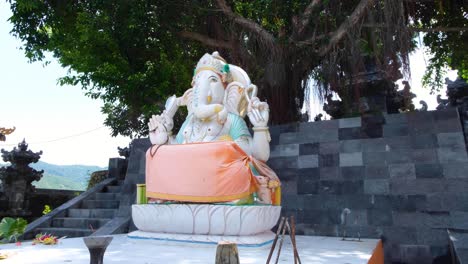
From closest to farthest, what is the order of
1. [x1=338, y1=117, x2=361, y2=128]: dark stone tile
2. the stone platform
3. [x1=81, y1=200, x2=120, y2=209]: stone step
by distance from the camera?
the stone platform
[x1=338, y1=117, x2=361, y2=128]: dark stone tile
[x1=81, y1=200, x2=120, y2=209]: stone step

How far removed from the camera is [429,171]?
4879mm

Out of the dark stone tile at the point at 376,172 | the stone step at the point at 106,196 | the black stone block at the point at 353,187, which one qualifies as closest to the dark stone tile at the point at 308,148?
the black stone block at the point at 353,187

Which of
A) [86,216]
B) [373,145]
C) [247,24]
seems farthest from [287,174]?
[86,216]

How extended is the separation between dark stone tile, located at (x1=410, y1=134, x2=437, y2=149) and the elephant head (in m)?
2.43

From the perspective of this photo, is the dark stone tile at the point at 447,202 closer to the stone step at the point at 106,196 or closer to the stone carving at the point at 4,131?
the stone step at the point at 106,196

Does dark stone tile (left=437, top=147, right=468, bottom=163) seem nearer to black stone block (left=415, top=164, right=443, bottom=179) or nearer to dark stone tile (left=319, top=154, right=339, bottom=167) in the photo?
black stone block (left=415, top=164, right=443, bottom=179)

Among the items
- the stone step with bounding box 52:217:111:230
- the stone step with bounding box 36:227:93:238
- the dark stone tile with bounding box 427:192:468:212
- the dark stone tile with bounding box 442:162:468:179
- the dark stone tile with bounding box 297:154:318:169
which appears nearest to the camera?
the dark stone tile with bounding box 427:192:468:212

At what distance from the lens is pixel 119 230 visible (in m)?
5.81

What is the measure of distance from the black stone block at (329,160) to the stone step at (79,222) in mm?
3746

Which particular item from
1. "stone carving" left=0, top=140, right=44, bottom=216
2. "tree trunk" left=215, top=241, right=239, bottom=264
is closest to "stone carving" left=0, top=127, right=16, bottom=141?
"stone carving" left=0, top=140, right=44, bottom=216

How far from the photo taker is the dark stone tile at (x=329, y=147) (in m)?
5.65

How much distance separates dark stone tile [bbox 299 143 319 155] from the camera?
5.80m

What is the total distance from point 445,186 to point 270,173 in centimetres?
230

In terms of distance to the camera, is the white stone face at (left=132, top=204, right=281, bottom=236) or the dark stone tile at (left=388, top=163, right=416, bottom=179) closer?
the white stone face at (left=132, top=204, right=281, bottom=236)
